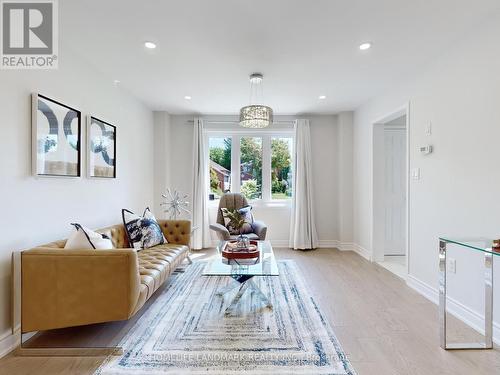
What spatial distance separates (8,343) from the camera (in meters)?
2.11

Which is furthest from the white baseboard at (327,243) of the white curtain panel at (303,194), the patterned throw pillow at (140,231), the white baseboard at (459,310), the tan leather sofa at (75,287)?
the tan leather sofa at (75,287)

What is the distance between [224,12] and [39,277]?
239 cm

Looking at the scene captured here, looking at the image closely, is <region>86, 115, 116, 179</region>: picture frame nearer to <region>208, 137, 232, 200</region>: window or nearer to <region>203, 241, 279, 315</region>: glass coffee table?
<region>203, 241, 279, 315</region>: glass coffee table

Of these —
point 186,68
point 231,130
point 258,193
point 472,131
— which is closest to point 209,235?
point 258,193

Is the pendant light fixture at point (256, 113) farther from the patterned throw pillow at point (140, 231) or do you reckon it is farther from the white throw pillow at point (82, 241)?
the white throw pillow at point (82, 241)

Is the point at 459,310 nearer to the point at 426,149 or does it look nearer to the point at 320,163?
the point at 426,149

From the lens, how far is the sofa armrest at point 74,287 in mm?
2066

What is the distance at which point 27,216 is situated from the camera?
229cm

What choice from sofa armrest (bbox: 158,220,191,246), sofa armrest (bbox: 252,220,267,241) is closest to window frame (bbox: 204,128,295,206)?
sofa armrest (bbox: 252,220,267,241)

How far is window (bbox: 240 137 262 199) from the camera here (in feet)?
18.6

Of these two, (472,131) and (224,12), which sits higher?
(224,12)

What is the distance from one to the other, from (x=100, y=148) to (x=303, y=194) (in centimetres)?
339

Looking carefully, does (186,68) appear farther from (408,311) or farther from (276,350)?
(408,311)

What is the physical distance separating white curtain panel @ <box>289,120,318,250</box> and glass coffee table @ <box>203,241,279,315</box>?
84.6 inches
